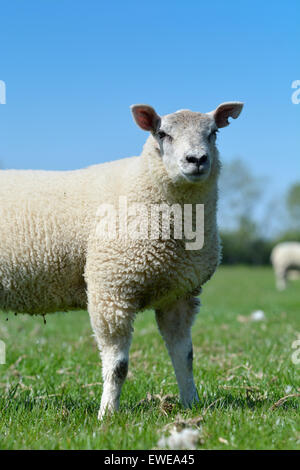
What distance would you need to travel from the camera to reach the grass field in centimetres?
289

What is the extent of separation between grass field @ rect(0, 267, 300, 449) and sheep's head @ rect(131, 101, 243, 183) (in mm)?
1560

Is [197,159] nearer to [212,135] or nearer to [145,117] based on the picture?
[212,135]

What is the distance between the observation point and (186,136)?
11.5 feet

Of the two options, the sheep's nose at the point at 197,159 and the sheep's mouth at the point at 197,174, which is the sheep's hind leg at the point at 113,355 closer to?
the sheep's mouth at the point at 197,174

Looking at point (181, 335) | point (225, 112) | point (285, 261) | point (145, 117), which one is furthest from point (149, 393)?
point (285, 261)

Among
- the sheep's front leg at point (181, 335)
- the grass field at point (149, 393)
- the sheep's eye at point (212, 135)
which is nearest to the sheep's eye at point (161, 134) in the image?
the sheep's eye at point (212, 135)

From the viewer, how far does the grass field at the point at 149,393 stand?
2887 millimetres

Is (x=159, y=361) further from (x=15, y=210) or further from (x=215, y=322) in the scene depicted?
(x=215, y=322)

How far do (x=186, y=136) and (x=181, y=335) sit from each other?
4.91ft

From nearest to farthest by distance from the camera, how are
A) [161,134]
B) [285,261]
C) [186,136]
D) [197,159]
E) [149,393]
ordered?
[197,159]
[186,136]
[161,134]
[149,393]
[285,261]

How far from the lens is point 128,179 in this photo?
3814 millimetres

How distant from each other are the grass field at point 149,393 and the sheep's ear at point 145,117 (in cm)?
196

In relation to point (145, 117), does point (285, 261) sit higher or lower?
lower

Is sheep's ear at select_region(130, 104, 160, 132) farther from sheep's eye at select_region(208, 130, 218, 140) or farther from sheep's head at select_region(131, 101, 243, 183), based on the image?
sheep's eye at select_region(208, 130, 218, 140)
